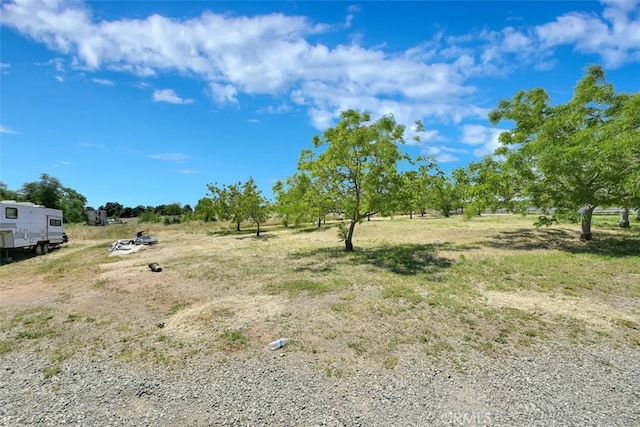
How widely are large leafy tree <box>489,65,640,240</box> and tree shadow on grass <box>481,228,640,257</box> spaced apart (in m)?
1.09

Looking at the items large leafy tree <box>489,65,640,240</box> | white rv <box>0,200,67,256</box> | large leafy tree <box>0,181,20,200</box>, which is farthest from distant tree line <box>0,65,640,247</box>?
large leafy tree <box>0,181,20,200</box>

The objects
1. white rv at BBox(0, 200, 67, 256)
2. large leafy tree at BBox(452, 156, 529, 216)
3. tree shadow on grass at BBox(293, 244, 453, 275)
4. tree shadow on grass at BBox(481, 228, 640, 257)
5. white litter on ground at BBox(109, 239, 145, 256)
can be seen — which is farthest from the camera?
white litter on ground at BBox(109, 239, 145, 256)

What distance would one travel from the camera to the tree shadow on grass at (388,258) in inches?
445

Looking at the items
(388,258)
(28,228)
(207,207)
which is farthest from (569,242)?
(207,207)

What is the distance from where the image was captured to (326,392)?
3957 mm

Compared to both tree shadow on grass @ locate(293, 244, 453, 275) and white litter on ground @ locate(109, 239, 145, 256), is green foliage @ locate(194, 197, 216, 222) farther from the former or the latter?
tree shadow on grass @ locate(293, 244, 453, 275)

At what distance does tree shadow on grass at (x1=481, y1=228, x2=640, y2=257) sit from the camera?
12891 mm

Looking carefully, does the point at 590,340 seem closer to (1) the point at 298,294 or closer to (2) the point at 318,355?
(2) the point at 318,355

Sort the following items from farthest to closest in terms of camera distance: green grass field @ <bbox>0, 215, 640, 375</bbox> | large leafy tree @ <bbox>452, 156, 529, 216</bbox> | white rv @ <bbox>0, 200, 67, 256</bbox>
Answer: white rv @ <bbox>0, 200, 67, 256</bbox>
large leafy tree @ <bbox>452, 156, 529, 216</bbox>
green grass field @ <bbox>0, 215, 640, 375</bbox>

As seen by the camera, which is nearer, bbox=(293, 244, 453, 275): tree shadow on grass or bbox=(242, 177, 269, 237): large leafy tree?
bbox=(293, 244, 453, 275): tree shadow on grass

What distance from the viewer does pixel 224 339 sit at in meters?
5.48

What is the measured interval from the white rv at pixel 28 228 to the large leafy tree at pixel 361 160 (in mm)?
14679

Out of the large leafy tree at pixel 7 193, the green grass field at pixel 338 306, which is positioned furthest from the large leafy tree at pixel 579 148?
the large leafy tree at pixel 7 193

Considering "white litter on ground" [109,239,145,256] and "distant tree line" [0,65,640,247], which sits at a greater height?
"distant tree line" [0,65,640,247]
